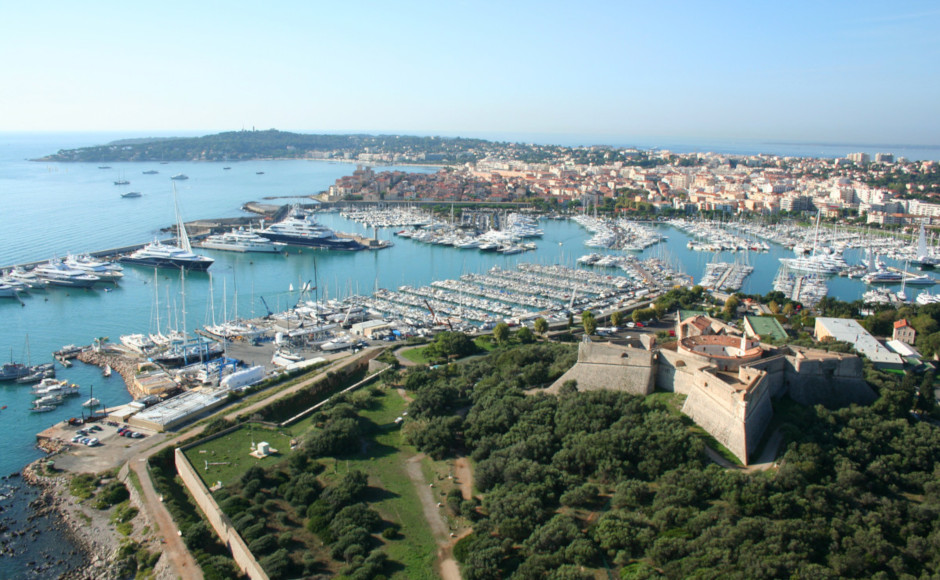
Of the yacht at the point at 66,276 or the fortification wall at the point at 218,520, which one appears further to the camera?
the yacht at the point at 66,276

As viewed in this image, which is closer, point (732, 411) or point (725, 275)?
point (732, 411)

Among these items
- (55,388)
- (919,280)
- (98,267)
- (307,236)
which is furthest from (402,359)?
(919,280)

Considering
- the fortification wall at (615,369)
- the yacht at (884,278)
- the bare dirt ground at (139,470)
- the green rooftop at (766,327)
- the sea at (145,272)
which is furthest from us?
the yacht at (884,278)

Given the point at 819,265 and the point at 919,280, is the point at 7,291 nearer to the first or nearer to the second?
the point at 819,265

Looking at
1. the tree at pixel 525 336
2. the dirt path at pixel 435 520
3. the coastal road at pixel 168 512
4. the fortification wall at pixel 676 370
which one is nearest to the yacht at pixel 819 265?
the tree at pixel 525 336

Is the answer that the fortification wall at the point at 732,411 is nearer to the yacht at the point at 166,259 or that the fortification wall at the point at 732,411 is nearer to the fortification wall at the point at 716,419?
the fortification wall at the point at 716,419
